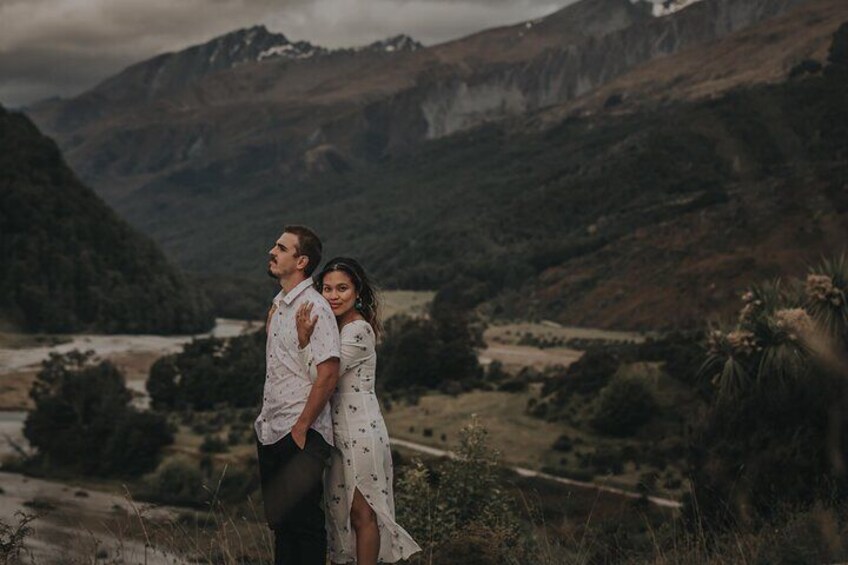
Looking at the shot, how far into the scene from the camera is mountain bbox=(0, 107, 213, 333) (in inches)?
4016

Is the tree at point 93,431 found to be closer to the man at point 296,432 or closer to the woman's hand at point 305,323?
the man at point 296,432

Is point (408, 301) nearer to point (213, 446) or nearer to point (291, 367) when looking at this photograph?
point (213, 446)

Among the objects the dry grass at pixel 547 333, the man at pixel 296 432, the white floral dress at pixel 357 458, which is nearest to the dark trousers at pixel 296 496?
the man at pixel 296 432

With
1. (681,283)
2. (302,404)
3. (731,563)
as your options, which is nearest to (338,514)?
(302,404)

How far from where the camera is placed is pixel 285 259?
6367 millimetres

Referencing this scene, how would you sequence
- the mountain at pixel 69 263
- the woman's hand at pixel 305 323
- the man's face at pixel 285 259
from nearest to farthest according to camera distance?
the woman's hand at pixel 305 323 → the man's face at pixel 285 259 → the mountain at pixel 69 263

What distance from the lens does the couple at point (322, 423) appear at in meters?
5.95

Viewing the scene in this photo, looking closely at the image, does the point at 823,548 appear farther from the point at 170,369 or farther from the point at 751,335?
the point at 170,369

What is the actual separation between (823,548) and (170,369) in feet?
208

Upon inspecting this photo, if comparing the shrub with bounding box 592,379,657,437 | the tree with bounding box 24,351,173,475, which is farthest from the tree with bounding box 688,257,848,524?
the tree with bounding box 24,351,173,475

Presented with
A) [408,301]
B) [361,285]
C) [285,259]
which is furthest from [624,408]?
[408,301]

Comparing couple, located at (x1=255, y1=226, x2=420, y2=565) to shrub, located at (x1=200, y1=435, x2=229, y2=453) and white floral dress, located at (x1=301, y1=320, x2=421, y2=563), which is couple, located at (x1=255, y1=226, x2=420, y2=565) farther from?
shrub, located at (x1=200, y1=435, x2=229, y2=453)

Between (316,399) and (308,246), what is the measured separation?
3.74 ft

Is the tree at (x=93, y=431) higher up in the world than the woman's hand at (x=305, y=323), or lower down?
lower down
